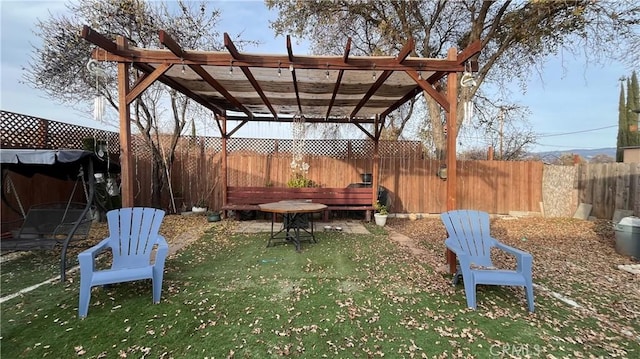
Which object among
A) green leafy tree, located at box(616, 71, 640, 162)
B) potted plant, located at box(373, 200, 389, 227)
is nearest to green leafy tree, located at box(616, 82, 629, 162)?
green leafy tree, located at box(616, 71, 640, 162)

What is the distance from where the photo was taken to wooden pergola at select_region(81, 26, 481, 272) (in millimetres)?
3330

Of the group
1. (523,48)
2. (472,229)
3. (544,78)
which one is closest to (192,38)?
(472,229)

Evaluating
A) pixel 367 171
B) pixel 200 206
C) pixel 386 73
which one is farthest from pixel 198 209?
pixel 386 73

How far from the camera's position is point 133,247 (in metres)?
2.96

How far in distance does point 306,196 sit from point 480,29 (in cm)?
620

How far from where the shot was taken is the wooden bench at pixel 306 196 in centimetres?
669

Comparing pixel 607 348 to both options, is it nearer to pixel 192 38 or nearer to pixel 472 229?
pixel 472 229

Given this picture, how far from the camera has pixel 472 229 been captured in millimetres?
3158

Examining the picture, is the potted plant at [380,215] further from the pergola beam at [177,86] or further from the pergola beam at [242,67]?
the pergola beam at [177,86]

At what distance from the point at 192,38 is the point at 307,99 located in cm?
381

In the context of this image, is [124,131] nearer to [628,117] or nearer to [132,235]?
[132,235]

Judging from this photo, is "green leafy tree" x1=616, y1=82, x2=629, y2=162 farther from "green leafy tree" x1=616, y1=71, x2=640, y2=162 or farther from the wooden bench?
the wooden bench

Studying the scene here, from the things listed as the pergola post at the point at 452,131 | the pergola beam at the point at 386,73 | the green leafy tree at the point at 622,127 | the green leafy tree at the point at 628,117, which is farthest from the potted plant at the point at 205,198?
the green leafy tree at the point at 622,127

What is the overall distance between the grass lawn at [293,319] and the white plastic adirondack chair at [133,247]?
26cm
